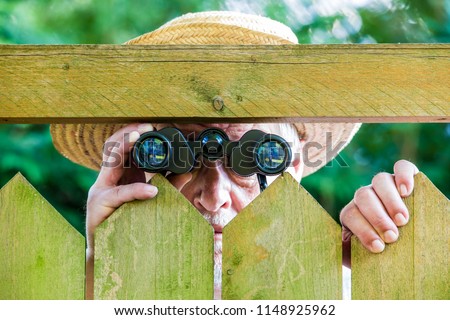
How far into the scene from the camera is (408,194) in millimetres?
1455

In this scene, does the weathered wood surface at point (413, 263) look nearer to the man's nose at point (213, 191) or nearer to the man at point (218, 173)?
the man at point (218, 173)

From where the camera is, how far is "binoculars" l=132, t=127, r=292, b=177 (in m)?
1.49

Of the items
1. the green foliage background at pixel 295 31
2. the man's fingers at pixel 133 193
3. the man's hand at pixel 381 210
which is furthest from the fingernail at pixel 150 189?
the green foliage background at pixel 295 31

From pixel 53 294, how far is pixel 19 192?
0.19 meters

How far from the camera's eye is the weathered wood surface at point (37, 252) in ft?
4.75

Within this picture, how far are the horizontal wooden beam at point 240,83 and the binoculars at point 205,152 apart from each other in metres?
0.08

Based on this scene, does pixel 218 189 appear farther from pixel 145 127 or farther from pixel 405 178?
pixel 405 178

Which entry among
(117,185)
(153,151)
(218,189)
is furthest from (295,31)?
(153,151)

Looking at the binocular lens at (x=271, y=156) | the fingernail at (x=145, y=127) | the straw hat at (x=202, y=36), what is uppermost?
the straw hat at (x=202, y=36)

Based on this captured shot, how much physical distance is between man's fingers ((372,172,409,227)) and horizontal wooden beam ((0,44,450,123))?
13 centimetres

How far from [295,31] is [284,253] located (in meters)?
4.67

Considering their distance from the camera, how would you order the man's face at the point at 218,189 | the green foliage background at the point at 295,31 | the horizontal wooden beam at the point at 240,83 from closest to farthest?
1. the horizontal wooden beam at the point at 240,83
2. the man's face at the point at 218,189
3. the green foliage background at the point at 295,31

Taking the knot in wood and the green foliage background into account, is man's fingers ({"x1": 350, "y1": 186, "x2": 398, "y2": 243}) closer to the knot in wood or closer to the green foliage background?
the knot in wood

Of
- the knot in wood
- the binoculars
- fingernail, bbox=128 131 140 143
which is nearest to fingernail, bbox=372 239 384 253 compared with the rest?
the binoculars
